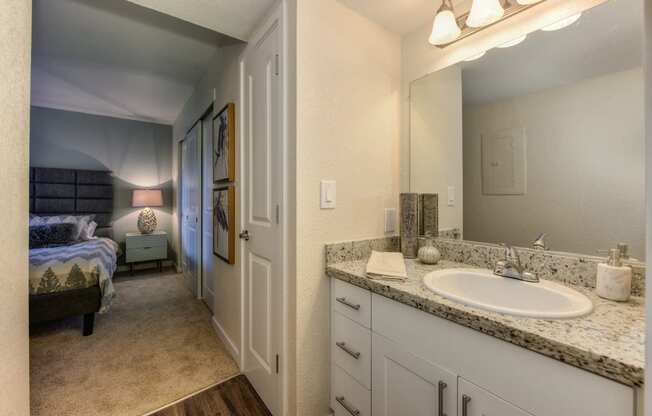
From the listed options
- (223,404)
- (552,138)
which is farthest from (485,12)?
(223,404)

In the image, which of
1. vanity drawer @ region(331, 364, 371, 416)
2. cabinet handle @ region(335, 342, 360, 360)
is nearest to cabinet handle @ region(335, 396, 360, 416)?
vanity drawer @ region(331, 364, 371, 416)

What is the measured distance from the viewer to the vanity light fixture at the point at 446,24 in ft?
3.96

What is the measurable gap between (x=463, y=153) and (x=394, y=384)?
3.81 feet

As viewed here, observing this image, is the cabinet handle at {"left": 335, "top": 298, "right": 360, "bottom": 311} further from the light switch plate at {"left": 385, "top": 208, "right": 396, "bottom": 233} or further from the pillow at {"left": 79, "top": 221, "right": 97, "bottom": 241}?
the pillow at {"left": 79, "top": 221, "right": 97, "bottom": 241}

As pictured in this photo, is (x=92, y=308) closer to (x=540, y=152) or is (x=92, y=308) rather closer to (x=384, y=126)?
(x=384, y=126)

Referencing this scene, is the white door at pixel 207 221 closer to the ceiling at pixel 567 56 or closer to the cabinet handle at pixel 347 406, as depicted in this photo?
the cabinet handle at pixel 347 406

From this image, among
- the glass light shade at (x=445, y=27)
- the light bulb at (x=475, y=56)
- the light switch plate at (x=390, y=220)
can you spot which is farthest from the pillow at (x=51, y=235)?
the light bulb at (x=475, y=56)

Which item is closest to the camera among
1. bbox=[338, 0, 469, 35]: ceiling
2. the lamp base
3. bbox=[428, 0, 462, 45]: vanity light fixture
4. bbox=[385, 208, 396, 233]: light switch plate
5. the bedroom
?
bbox=[428, 0, 462, 45]: vanity light fixture

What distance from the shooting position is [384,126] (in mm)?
1535

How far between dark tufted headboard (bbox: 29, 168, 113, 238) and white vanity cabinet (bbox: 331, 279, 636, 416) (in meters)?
4.43

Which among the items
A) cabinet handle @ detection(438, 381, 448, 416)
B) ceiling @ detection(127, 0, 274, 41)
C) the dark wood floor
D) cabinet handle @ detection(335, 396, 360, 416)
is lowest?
the dark wood floor

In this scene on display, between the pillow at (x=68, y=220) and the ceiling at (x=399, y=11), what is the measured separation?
4.11 m

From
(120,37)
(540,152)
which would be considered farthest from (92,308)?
(540,152)

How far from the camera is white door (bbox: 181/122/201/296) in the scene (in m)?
3.04
